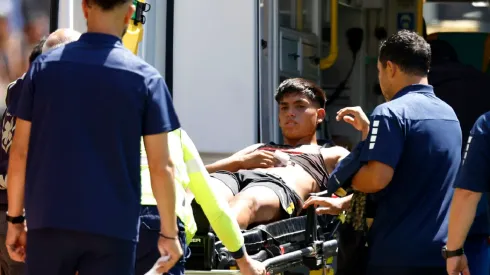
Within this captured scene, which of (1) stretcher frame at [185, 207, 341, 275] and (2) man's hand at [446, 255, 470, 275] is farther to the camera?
(1) stretcher frame at [185, 207, 341, 275]

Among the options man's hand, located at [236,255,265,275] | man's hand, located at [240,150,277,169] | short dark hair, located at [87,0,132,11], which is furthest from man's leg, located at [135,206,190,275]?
man's hand, located at [240,150,277,169]

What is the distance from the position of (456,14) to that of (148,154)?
6879 millimetres

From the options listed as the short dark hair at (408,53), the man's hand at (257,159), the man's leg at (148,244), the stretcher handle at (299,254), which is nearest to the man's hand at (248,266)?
the man's leg at (148,244)

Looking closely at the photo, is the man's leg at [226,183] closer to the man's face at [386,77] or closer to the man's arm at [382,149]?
the man's face at [386,77]

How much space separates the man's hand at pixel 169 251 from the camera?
10.5ft

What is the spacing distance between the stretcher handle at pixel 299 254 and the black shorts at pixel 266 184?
1.21 feet

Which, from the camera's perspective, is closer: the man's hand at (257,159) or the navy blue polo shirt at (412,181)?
the navy blue polo shirt at (412,181)

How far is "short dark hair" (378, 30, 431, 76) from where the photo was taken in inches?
164

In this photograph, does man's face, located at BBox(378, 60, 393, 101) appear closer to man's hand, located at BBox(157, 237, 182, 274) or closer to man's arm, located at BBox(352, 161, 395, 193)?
man's arm, located at BBox(352, 161, 395, 193)

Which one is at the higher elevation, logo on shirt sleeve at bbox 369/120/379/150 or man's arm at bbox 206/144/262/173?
logo on shirt sleeve at bbox 369/120/379/150

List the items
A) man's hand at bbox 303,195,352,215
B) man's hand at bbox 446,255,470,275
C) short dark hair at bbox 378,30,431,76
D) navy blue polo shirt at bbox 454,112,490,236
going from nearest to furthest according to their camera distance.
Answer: navy blue polo shirt at bbox 454,112,490,236
man's hand at bbox 446,255,470,275
short dark hair at bbox 378,30,431,76
man's hand at bbox 303,195,352,215

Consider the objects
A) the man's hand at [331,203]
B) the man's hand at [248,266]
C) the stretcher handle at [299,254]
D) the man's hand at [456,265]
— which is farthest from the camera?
the man's hand at [331,203]

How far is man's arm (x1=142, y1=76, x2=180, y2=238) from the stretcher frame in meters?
1.18

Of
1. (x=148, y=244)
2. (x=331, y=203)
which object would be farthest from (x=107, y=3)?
(x=331, y=203)
